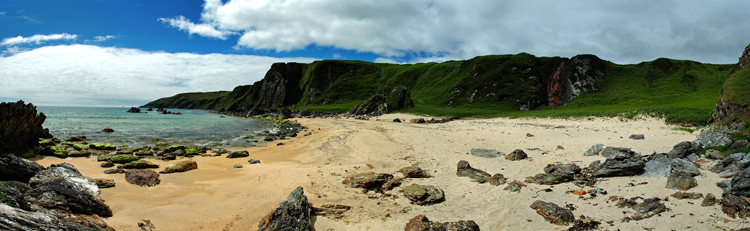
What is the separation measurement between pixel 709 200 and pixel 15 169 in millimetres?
18558

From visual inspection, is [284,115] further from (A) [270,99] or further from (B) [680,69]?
(B) [680,69]

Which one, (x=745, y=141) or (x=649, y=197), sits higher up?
(x=745, y=141)

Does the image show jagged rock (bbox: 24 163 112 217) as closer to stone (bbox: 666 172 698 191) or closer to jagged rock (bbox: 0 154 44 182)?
jagged rock (bbox: 0 154 44 182)

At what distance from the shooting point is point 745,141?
1066 cm

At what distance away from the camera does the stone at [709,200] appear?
698 cm

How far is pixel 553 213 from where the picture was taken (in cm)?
796

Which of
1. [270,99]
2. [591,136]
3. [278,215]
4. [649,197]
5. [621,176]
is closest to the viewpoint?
[278,215]

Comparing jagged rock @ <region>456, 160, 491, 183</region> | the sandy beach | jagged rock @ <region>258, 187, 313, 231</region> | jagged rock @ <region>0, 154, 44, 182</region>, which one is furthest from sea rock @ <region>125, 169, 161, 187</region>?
jagged rock @ <region>456, 160, 491, 183</region>

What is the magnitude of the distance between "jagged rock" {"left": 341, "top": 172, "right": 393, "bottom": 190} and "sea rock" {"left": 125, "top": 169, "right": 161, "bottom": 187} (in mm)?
7399

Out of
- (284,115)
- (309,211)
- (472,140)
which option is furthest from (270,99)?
(309,211)

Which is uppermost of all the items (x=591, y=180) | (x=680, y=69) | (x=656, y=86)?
(x=680, y=69)

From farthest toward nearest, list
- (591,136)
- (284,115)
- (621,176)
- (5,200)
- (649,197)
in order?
(284,115), (591,136), (621,176), (649,197), (5,200)

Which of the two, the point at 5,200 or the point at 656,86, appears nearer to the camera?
the point at 5,200

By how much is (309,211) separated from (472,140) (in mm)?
17504
